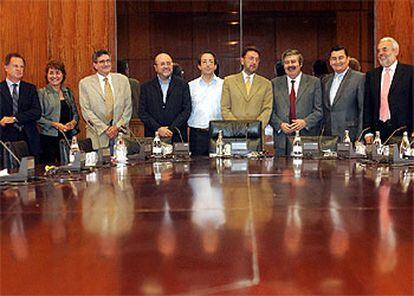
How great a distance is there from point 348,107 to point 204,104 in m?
1.42

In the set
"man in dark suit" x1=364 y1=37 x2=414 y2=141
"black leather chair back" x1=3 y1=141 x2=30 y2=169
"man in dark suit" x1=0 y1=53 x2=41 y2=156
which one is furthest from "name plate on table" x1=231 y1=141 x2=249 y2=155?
"man in dark suit" x1=0 y1=53 x2=41 y2=156

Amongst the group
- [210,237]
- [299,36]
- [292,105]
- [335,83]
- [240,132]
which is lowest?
[210,237]

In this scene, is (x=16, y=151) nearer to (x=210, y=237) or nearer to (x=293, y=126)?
(x=293, y=126)

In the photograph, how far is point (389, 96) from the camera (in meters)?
5.09

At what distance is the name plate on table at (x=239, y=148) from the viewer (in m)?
4.48

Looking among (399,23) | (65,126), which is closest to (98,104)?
(65,126)

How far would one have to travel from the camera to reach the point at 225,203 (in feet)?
Answer: 7.02

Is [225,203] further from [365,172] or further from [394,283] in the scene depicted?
[365,172]

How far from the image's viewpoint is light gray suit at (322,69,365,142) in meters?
5.37

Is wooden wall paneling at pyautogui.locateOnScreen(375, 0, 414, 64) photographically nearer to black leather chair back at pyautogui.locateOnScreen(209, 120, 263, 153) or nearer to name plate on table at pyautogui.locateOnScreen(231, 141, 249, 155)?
black leather chair back at pyautogui.locateOnScreen(209, 120, 263, 153)

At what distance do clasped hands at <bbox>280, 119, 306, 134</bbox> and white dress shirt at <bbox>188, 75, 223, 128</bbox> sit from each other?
2.39 ft

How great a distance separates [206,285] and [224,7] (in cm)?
757

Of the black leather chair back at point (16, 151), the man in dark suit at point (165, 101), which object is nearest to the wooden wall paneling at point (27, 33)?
the man in dark suit at point (165, 101)

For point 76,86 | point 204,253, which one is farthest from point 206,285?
point 76,86
